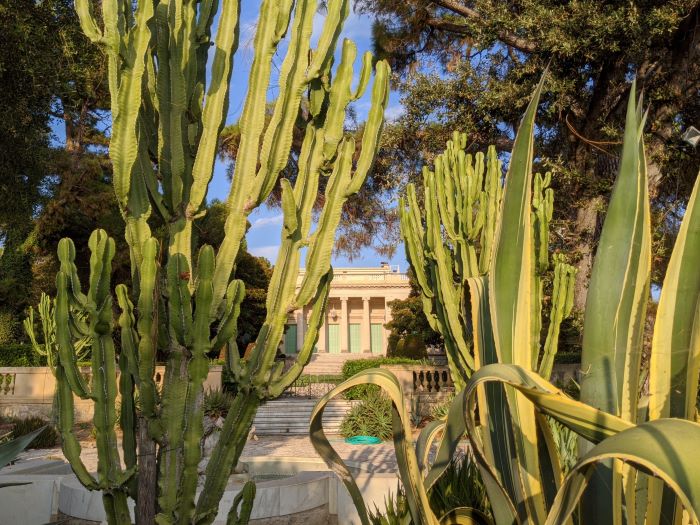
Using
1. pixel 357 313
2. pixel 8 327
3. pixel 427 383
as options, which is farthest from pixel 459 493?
pixel 357 313

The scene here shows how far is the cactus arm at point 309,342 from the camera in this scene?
9.07 ft

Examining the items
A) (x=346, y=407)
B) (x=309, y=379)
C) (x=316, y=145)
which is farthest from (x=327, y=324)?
(x=316, y=145)

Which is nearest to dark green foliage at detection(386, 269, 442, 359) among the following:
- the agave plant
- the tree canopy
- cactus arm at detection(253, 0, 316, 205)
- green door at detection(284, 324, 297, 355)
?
the tree canopy

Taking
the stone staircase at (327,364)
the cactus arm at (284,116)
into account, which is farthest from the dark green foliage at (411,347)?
the cactus arm at (284,116)

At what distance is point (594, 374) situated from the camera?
1518 millimetres

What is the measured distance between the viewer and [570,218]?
40.2 feet

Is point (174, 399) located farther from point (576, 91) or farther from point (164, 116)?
point (576, 91)

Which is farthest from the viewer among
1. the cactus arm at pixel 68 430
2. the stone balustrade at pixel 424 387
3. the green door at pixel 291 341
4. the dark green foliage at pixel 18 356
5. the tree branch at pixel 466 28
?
the green door at pixel 291 341

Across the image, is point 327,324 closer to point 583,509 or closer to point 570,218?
point 570,218

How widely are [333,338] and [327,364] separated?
8606 mm

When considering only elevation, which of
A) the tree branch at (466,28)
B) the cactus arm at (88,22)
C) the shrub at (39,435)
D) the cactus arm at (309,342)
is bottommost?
the shrub at (39,435)

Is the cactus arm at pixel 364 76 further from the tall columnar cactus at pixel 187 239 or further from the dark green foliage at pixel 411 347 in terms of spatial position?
the dark green foliage at pixel 411 347

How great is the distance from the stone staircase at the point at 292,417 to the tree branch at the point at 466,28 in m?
9.65

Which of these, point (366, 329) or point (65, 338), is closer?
point (65, 338)
